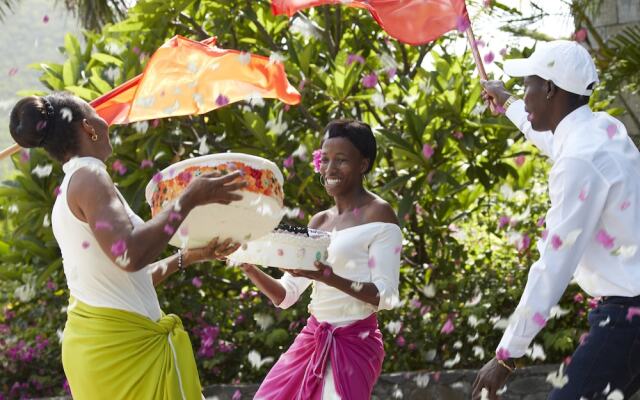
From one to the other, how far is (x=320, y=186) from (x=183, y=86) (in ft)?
6.32

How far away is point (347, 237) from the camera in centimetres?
466

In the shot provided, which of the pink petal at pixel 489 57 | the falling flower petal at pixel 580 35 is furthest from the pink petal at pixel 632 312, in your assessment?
the falling flower petal at pixel 580 35

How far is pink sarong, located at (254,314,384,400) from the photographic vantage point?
4531 mm

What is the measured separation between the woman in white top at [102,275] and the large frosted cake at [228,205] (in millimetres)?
134

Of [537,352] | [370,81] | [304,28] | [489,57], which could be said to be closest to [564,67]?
[537,352]

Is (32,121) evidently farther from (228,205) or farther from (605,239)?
(605,239)

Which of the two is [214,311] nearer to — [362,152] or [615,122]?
[362,152]

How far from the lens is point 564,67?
3830 millimetres

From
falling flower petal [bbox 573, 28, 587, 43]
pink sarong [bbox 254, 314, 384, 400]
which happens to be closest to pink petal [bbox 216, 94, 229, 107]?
pink sarong [bbox 254, 314, 384, 400]

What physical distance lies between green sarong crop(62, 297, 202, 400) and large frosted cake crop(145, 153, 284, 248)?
1.13 feet

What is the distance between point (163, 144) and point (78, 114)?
12.8ft

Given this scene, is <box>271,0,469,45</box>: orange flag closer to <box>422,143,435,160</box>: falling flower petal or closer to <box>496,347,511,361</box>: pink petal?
<box>422,143,435,160</box>: falling flower petal

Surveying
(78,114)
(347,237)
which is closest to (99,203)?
(78,114)

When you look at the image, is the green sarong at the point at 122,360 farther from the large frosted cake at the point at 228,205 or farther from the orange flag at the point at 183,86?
the orange flag at the point at 183,86
